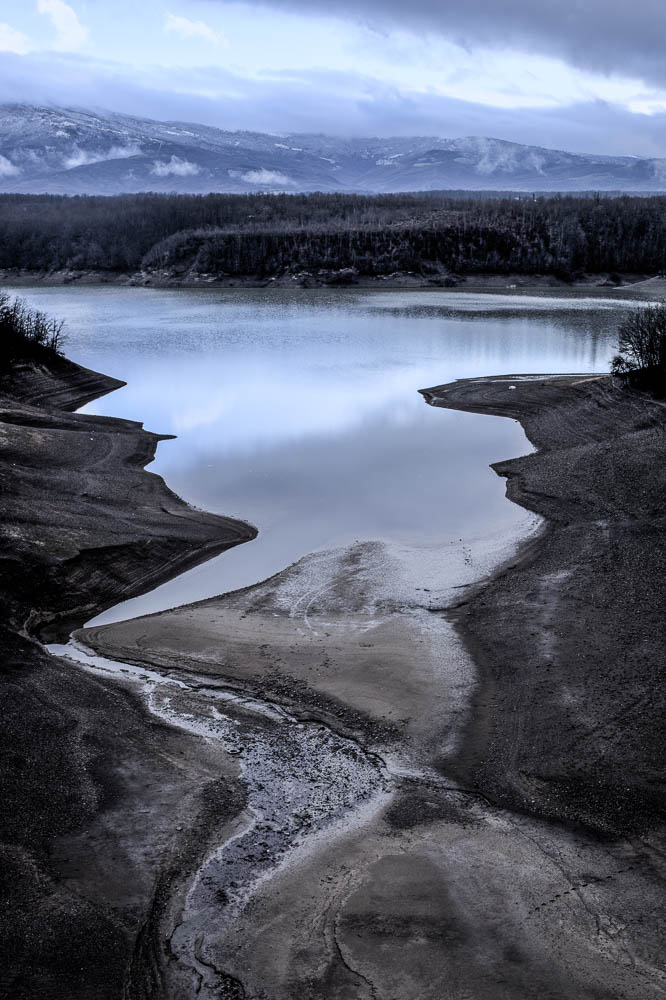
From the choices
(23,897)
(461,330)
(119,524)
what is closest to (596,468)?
(119,524)

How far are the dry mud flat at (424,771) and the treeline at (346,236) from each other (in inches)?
3202

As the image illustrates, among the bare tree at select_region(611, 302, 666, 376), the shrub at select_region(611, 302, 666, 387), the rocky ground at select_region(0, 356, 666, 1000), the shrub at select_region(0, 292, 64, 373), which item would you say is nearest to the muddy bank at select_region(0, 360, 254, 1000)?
the rocky ground at select_region(0, 356, 666, 1000)

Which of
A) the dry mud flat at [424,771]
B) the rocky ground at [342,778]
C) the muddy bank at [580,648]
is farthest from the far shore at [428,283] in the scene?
the dry mud flat at [424,771]

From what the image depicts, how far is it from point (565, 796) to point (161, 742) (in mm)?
4066

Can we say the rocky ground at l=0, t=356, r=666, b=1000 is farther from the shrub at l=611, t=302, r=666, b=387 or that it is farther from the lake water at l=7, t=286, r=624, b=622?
the shrub at l=611, t=302, r=666, b=387

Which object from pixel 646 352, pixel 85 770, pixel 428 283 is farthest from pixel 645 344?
pixel 428 283

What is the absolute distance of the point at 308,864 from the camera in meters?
7.90

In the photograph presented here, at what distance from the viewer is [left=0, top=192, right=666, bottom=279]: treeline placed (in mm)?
94188

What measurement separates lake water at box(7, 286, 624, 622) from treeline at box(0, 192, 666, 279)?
30.6 meters

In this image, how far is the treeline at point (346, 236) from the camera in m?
94.2

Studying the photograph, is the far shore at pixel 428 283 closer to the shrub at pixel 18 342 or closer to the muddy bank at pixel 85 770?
the shrub at pixel 18 342

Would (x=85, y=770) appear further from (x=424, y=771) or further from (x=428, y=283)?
(x=428, y=283)

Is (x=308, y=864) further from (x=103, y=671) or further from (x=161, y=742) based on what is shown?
(x=103, y=671)

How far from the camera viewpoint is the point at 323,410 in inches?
1148
